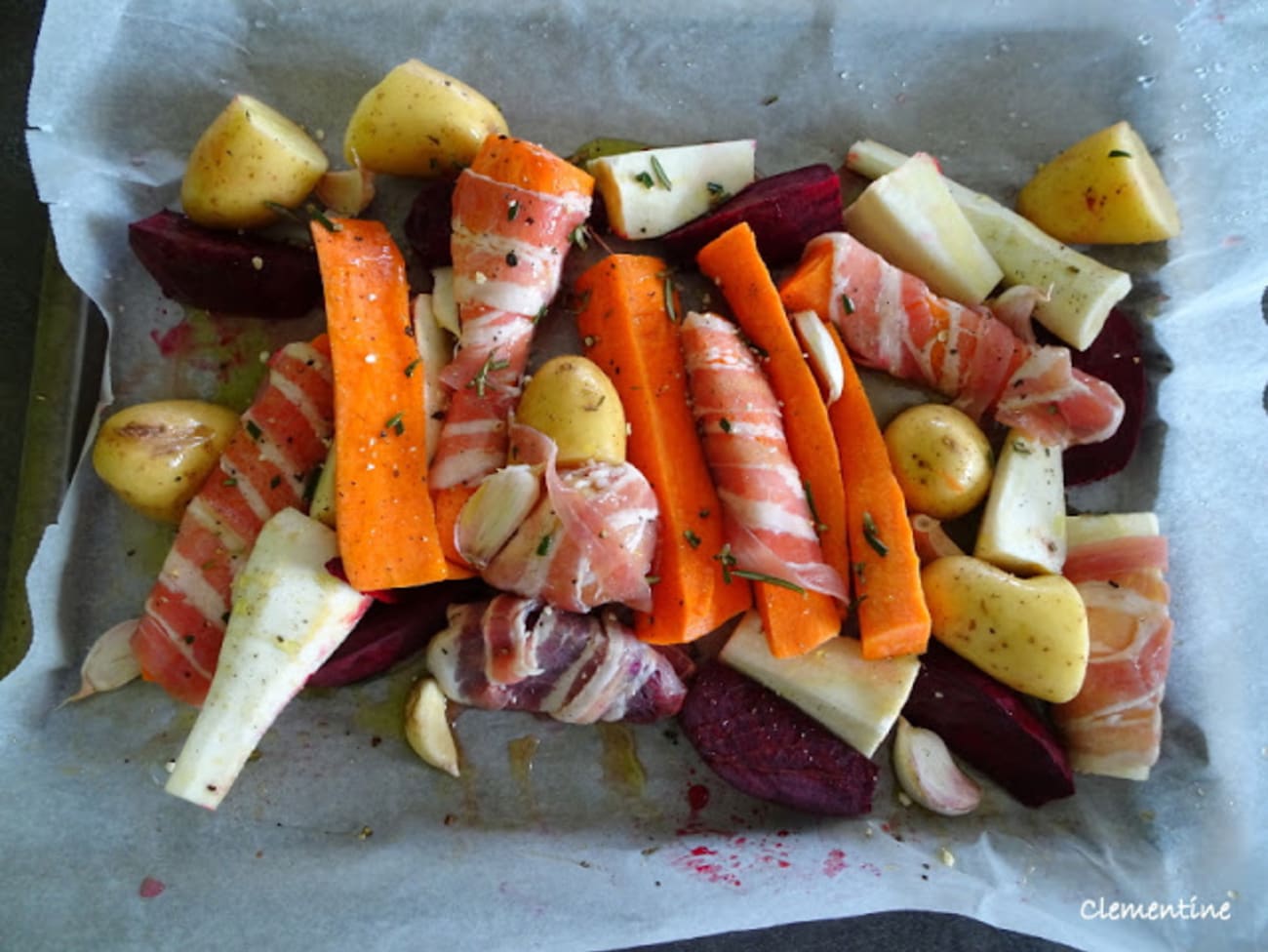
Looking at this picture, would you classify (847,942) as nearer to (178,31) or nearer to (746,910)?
(746,910)

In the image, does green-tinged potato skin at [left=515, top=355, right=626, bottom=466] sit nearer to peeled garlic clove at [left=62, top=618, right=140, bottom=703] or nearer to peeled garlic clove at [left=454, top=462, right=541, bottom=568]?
peeled garlic clove at [left=454, top=462, right=541, bottom=568]

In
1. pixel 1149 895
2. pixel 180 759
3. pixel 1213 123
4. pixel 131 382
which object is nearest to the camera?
pixel 180 759

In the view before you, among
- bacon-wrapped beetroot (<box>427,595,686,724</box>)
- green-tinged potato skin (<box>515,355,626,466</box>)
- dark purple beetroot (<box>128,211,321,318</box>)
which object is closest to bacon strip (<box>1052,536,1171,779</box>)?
bacon-wrapped beetroot (<box>427,595,686,724</box>)

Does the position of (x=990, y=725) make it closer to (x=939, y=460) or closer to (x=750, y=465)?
(x=939, y=460)

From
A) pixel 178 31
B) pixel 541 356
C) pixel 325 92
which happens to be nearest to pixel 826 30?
pixel 541 356

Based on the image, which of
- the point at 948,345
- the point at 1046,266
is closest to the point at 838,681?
the point at 948,345
